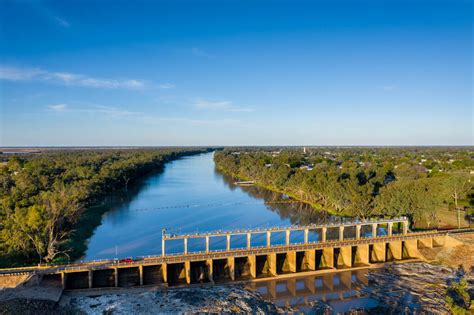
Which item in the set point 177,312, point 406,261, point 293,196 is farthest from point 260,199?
point 177,312

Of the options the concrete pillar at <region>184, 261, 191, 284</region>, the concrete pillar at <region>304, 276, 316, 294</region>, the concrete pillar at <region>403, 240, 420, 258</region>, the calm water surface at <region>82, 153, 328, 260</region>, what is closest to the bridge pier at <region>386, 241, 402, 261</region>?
the concrete pillar at <region>403, 240, 420, 258</region>

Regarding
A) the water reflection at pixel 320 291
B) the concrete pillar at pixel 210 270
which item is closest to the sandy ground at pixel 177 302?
the water reflection at pixel 320 291

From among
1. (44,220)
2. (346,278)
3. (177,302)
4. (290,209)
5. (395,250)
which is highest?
(44,220)

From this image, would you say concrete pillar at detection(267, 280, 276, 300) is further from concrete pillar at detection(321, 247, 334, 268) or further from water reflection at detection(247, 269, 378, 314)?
concrete pillar at detection(321, 247, 334, 268)

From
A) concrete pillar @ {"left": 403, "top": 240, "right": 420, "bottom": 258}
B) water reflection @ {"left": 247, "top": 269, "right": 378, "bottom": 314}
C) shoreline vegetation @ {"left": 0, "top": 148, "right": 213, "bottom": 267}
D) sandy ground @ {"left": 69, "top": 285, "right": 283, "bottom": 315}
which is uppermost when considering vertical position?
shoreline vegetation @ {"left": 0, "top": 148, "right": 213, "bottom": 267}

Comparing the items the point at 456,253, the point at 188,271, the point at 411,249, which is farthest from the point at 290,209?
the point at 188,271

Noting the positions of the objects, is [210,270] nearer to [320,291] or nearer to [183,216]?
[320,291]

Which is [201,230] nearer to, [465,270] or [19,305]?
[19,305]
